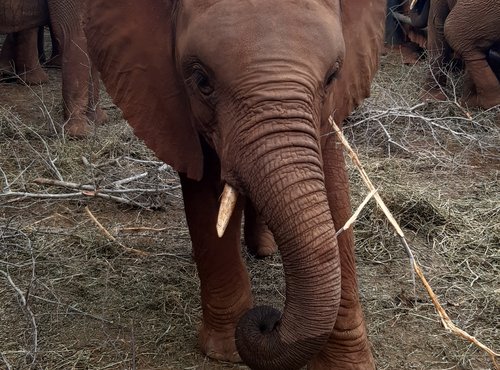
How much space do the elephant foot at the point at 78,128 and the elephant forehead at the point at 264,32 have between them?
373 cm

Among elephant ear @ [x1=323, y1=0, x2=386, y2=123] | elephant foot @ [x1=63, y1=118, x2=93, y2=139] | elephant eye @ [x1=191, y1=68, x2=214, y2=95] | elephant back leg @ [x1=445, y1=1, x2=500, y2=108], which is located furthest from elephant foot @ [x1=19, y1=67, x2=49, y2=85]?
elephant eye @ [x1=191, y1=68, x2=214, y2=95]

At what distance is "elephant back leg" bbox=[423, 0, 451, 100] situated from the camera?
7.48 m

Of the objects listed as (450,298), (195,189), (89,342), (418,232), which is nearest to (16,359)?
(89,342)

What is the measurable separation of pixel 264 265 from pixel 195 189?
1.04 metres

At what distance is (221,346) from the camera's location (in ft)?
9.83

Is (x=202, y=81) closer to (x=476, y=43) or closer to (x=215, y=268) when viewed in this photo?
(x=215, y=268)

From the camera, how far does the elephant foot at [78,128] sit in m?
5.92

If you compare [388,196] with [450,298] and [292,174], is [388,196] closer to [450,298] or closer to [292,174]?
[450,298]

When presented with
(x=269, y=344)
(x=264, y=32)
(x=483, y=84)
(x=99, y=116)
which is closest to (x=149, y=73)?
(x=264, y=32)

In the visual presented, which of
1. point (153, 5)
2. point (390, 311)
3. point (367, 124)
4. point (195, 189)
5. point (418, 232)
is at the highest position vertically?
point (153, 5)

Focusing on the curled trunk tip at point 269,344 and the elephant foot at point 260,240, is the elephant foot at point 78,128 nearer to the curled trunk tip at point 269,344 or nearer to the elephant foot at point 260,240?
the elephant foot at point 260,240

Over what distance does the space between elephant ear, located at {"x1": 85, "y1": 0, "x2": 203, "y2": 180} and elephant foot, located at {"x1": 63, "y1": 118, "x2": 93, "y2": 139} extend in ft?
10.5

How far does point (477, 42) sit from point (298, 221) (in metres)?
5.10

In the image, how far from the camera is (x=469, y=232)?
163 inches
